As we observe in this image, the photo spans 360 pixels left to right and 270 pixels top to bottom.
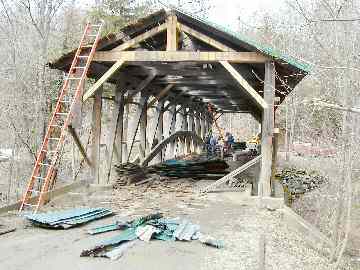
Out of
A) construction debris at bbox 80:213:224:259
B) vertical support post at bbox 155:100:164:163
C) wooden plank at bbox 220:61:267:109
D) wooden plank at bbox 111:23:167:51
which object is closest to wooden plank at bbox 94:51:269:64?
wooden plank at bbox 111:23:167:51

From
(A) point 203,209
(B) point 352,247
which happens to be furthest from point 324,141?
(A) point 203,209

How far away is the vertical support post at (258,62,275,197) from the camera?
11.2 metres

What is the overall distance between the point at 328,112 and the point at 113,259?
36.9 ft

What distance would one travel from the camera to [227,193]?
1255 centimetres

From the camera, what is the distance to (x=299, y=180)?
83.9ft

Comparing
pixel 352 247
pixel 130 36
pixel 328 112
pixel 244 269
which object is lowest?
pixel 352 247

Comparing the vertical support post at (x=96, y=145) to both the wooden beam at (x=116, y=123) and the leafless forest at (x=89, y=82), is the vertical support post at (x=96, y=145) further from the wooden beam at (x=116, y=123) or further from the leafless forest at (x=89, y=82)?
the leafless forest at (x=89, y=82)

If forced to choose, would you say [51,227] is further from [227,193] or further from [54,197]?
[227,193]

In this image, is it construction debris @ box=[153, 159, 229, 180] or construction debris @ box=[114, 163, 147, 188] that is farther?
construction debris @ box=[153, 159, 229, 180]

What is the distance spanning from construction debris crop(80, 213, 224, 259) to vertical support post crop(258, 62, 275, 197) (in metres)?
3.24

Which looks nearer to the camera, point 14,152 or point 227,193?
point 227,193

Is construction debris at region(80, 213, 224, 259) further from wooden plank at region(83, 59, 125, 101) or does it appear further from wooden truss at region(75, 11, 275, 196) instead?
wooden plank at region(83, 59, 125, 101)

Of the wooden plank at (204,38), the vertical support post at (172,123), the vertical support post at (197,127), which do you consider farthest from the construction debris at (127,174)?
the vertical support post at (197,127)

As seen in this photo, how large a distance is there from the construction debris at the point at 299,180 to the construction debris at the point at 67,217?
49.6 feet
